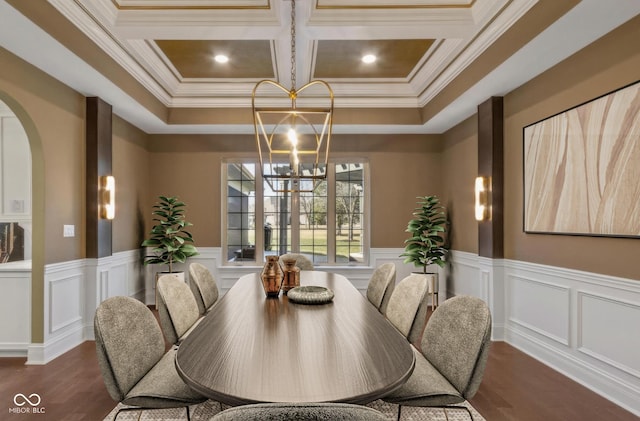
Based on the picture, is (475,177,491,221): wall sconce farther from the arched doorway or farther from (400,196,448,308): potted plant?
the arched doorway

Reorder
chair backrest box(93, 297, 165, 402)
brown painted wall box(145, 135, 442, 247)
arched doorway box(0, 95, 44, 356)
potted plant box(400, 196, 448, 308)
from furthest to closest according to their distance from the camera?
1. brown painted wall box(145, 135, 442, 247)
2. potted plant box(400, 196, 448, 308)
3. arched doorway box(0, 95, 44, 356)
4. chair backrest box(93, 297, 165, 402)

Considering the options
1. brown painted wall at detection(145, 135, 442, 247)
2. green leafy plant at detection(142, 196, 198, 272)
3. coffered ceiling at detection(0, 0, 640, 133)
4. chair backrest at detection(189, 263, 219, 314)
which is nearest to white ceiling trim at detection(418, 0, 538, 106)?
coffered ceiling at detection(0, 0, 640, 133)

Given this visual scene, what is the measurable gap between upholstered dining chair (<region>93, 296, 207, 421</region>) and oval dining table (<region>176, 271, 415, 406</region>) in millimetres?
272

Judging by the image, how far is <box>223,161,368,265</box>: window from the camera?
5.73m

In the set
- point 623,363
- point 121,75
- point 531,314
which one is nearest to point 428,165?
point 531,314

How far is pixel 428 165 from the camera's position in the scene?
5.59 metres

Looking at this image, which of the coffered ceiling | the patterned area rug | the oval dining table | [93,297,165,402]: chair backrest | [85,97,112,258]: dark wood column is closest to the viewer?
the oval dining table

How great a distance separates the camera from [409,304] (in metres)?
2.30

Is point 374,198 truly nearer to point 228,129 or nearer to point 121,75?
point 228,129

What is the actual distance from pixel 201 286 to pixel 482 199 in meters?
3.00

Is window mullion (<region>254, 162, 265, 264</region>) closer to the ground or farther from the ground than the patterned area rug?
farther from the ground

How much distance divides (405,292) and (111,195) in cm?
329

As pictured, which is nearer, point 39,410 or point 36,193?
point 39,410

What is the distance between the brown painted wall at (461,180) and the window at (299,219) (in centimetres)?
122
